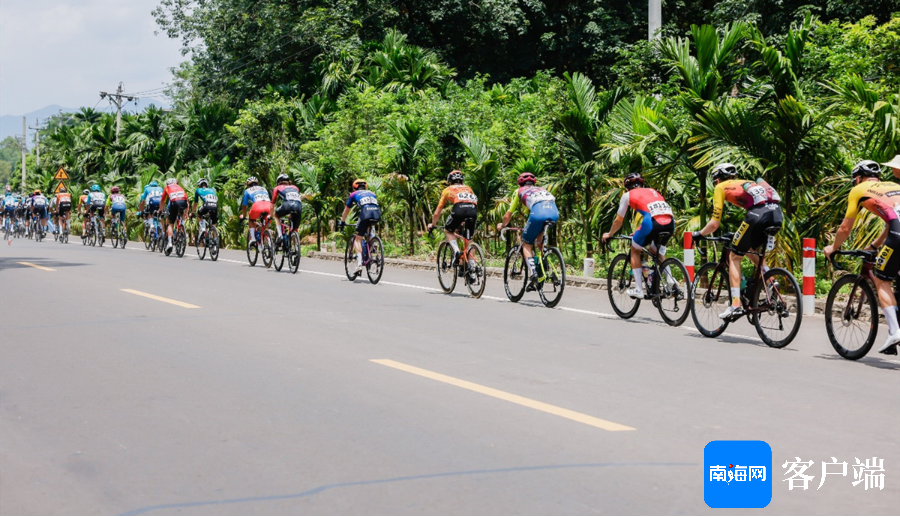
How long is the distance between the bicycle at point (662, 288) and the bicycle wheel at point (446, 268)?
12.0 ft

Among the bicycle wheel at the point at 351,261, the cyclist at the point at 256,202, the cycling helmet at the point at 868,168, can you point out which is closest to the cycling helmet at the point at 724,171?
the cycling helmet at the point at 868,168

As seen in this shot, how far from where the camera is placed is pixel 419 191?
2380 centimetres

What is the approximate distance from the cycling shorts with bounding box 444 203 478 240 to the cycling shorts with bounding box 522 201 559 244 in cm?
174

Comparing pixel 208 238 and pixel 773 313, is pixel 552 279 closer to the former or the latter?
pixel 773 313

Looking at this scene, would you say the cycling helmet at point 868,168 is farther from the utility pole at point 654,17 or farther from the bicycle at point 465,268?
the utility pole at point 654,17

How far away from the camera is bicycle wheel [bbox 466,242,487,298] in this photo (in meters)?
15.2

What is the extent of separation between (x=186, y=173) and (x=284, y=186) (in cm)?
2145

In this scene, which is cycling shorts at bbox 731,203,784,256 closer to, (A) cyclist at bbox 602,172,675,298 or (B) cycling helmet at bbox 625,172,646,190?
(A) cyclist at bbox 602,172,675,298

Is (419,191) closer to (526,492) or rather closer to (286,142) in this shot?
(286,142)

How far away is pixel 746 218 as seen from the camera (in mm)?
10438

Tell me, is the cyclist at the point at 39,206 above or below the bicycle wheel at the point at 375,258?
above

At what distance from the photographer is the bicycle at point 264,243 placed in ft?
68.7

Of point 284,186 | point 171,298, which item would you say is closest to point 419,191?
point 284,186

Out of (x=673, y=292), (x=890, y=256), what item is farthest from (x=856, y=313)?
(x=673, y=292)
